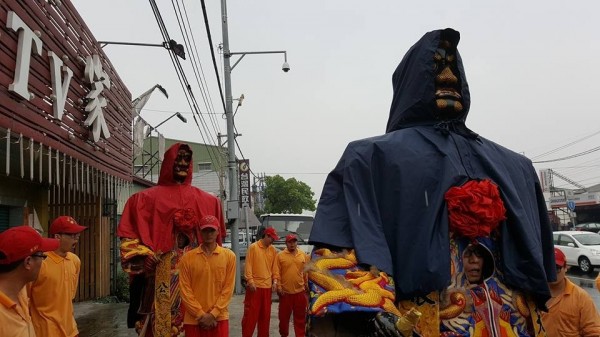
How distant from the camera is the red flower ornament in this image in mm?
1438

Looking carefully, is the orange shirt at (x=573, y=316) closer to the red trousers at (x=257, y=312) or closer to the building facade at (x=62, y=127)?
the red trousers at (x=257, y=312)

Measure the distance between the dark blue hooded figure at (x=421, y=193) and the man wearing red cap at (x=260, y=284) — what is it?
5964 millimetres

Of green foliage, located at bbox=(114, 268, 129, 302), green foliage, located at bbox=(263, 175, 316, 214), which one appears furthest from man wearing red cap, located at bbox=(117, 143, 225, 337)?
green foliage, located at bbox=(263, 175, 316, 214)

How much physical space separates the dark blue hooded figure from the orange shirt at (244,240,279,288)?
6041mm

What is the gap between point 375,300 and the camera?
4.00 ft

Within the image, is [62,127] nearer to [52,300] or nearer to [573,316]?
[52,300]

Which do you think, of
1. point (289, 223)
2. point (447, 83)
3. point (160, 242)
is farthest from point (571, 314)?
point (289, 223)

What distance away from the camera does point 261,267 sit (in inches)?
297

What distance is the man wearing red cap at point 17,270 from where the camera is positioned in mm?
2639

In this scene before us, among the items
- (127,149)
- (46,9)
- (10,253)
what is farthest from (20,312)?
(127,149)

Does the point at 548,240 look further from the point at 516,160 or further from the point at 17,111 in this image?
the point at 17,111

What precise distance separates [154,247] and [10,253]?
4.75 feet

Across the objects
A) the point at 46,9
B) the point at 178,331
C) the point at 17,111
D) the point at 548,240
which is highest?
the point at 46,9

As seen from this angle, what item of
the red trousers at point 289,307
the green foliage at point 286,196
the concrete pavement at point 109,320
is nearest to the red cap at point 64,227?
the concrete pavement at point 109,320
